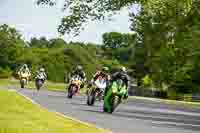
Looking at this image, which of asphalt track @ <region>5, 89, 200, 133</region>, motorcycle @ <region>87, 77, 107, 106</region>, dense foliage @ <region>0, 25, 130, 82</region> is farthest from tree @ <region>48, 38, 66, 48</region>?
asphalt track @ <region>5, 89, 200, 133</region>

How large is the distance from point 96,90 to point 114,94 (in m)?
5.92

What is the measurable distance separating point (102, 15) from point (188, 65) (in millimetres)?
56360

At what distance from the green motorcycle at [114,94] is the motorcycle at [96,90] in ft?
16.7

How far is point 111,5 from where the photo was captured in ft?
94.1

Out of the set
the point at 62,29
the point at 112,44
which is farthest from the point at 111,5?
the point at 112,44

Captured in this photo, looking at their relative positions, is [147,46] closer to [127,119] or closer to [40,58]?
[127,119]

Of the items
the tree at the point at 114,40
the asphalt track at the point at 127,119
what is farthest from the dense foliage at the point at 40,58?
the asphalt track at the point at 127,119

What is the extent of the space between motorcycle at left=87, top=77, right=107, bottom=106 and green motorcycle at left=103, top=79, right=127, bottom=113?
510cm

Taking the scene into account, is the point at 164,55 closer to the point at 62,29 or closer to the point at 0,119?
the point at 62,29

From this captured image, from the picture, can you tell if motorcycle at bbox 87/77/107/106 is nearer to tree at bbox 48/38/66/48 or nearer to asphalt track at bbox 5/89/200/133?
asphalt track at bbox 5/89/200/133

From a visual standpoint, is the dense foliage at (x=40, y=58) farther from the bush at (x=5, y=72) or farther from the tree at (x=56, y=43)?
the tree at (x=56, y=43)

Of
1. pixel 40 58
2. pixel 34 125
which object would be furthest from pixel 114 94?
pixel 40 58

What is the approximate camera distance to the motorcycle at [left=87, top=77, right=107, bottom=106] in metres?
33.8

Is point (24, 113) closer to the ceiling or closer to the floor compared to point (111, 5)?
closer to the floor
